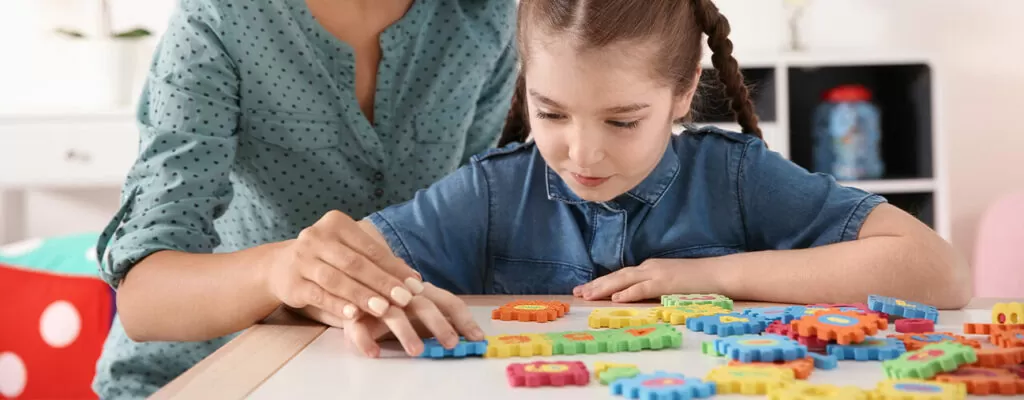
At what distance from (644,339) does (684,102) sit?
0.46m

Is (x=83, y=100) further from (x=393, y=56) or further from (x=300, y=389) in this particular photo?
(x=300, y=389)

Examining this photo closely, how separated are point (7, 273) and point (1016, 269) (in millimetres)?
2305

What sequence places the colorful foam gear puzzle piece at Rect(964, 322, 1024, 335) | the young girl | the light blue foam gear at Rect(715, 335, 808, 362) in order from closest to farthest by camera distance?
the light blue foam gear at Rect(715, 335, 808, 362) < the colorful foam gear puzzle piece at Rect(964, 322, 1024, 335) < the young girl

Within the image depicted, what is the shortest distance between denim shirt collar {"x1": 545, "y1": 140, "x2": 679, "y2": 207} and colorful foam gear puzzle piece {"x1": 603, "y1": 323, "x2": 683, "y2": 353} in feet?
1.28

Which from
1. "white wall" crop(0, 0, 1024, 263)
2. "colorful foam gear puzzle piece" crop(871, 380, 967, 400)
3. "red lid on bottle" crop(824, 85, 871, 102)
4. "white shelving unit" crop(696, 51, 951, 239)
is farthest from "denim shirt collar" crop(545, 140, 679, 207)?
"white wall" crop(0, 0, 1024, 263)

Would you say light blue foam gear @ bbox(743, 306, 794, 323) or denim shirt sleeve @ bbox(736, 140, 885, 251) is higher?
denim shirt sleeve @ bbox(736, 140, 885, 251)

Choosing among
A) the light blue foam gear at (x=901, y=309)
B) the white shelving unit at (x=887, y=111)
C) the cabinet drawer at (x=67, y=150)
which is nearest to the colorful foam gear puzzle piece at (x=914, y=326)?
the light blue foam gear at (x=901, y=309)

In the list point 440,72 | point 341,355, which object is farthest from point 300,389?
point 440,72

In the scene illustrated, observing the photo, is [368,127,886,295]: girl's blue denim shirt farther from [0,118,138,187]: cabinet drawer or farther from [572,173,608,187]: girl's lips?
[0,118,138,187]: cabinet drawer

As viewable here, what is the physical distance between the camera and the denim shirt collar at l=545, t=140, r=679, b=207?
120cm

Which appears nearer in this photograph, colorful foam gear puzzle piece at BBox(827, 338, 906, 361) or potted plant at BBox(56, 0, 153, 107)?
colorful foam gear puzzle piece at BBox(827, 338, 906, 361)

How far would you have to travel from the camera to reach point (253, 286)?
93 cm

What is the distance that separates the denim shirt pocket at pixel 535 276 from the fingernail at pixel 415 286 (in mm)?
361

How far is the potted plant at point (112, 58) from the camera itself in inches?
112
